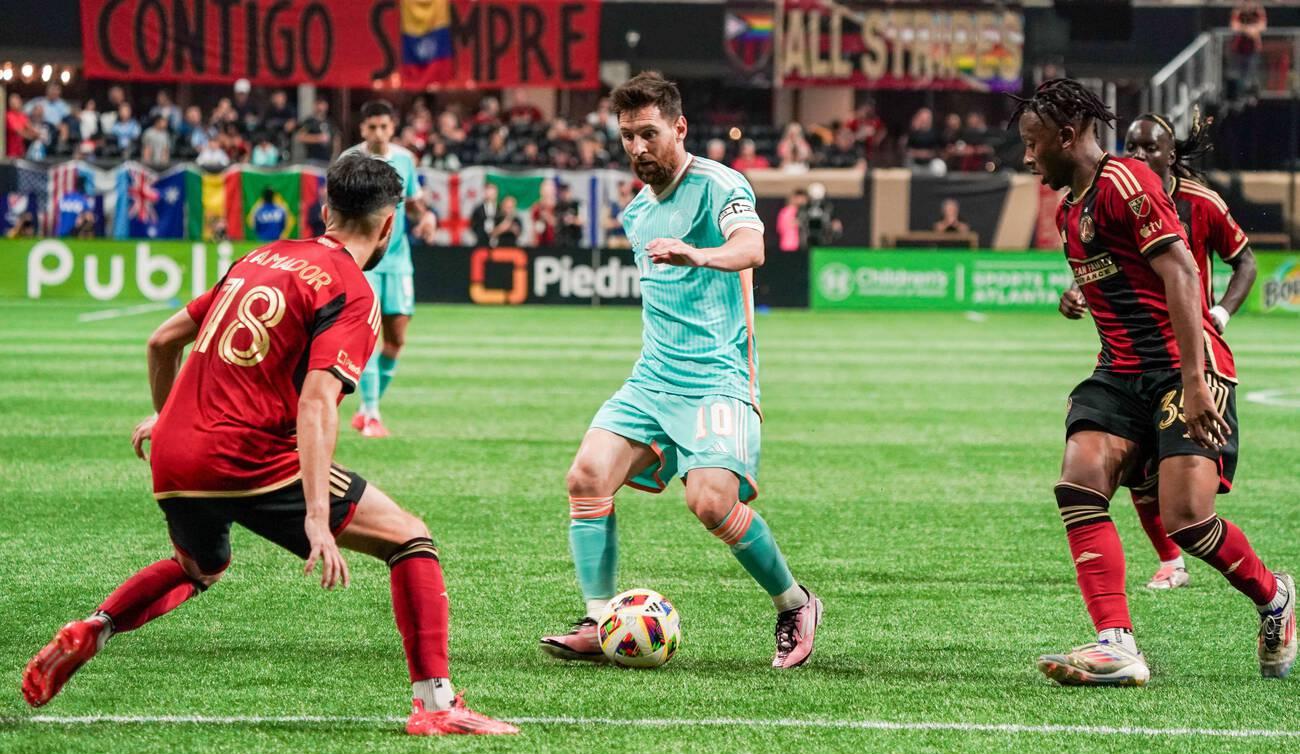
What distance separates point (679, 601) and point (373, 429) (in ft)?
19.2

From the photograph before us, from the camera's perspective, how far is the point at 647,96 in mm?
5773

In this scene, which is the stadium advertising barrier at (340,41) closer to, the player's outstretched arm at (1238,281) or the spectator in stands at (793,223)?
the spectator in stands at (793,223)

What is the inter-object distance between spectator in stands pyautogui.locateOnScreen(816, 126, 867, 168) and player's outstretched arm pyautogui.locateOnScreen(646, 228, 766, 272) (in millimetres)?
26174

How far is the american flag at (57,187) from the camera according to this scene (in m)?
29.1

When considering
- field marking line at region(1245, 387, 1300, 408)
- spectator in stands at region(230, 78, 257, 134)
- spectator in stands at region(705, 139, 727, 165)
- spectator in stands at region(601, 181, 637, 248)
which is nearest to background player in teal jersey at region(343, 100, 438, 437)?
field marking line at region(1245, 387, 1300, 408)

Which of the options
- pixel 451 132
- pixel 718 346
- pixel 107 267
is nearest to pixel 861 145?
pixel 451 132

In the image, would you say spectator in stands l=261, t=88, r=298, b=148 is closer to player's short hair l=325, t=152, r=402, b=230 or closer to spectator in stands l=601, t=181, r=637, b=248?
spectator in stands l=601, t=181, r=637, b=248

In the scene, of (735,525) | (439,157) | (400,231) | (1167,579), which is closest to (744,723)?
(735,525)

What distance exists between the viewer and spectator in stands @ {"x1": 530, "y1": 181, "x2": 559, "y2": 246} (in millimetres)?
29156

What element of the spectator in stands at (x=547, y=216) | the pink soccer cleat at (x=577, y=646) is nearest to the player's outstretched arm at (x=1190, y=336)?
the pink soccer cleat at (x=577, y=646)

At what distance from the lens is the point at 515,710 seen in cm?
512

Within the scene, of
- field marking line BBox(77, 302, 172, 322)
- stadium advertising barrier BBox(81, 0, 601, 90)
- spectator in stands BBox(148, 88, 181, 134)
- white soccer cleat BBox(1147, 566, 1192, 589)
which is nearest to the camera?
white soccer cleat BBox(1147, 566, 1192, 589)

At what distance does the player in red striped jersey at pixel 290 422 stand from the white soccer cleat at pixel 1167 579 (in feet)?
11.9

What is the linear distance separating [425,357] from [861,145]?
15.9m
